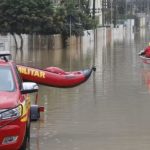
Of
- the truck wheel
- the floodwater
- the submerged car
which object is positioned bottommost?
the floodwater

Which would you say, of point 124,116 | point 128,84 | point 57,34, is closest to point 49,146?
point 124,116

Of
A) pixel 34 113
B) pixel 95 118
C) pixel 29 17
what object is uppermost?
pixel 29 17

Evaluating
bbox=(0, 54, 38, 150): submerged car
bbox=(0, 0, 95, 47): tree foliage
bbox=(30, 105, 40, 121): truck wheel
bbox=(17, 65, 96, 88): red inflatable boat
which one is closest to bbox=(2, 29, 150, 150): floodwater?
bbox=(30, 105, 40, 121): truck wheel

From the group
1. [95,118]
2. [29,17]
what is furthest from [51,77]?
[29,17]

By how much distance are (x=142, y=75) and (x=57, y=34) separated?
3384 centimetres

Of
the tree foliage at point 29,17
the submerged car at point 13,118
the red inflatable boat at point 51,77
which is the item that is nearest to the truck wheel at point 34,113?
the submerged car at point 13,118

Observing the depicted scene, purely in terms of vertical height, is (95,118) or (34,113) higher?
(34,113)

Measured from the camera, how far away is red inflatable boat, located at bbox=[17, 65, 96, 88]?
1678 cm

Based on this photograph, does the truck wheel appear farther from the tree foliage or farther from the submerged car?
the tree foliage

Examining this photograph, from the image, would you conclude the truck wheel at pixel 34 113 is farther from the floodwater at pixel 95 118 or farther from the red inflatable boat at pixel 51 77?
the red inflatable boat at pixel 51 77

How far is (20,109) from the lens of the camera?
30.2 ft

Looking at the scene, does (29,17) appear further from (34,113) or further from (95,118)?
(34,113)

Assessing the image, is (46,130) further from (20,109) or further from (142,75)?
(142,75)

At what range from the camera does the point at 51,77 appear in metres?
17.1
